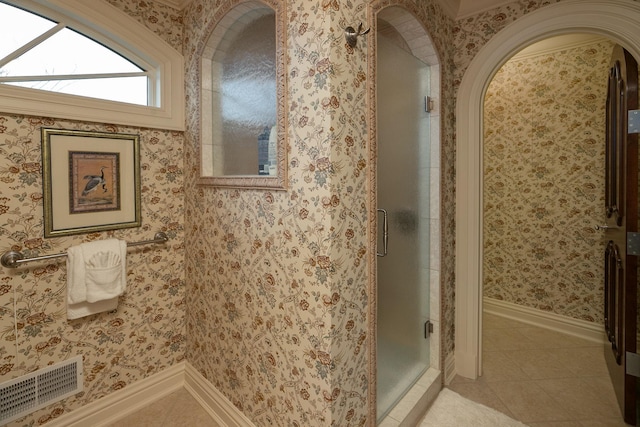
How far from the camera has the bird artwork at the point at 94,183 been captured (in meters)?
1.70

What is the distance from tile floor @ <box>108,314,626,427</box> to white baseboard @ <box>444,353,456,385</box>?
0.12ft

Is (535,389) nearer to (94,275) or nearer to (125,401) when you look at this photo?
(125,401)

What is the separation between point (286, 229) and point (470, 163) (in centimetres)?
137

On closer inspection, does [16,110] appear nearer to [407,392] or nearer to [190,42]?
[190,42]

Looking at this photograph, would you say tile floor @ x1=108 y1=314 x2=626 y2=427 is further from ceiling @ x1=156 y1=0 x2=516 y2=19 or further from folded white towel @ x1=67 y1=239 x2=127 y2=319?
ceiling @ x1=156 y1=0 x2=516 y2=19

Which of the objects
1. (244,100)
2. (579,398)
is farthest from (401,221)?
(579,398)

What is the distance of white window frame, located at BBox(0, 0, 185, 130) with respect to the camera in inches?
59.6

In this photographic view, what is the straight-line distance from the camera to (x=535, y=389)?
202 centimetres

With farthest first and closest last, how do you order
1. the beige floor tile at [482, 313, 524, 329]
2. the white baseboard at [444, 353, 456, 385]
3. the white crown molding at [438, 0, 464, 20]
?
the beige floor tile at [482, 313, 524, 329] → the white baseboard at [444, 353, 456, 385] → the white crown molding at [438, 0, 464, 20]

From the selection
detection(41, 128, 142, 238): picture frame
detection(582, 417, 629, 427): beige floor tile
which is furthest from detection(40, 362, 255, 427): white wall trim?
detection(582, 417, 629, 427): beige floor tile

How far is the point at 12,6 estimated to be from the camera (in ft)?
5.10

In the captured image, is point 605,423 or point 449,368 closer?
point 605,423

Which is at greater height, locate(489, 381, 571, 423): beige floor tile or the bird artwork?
the bird artwork

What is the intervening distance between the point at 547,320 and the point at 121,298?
3.35 m
